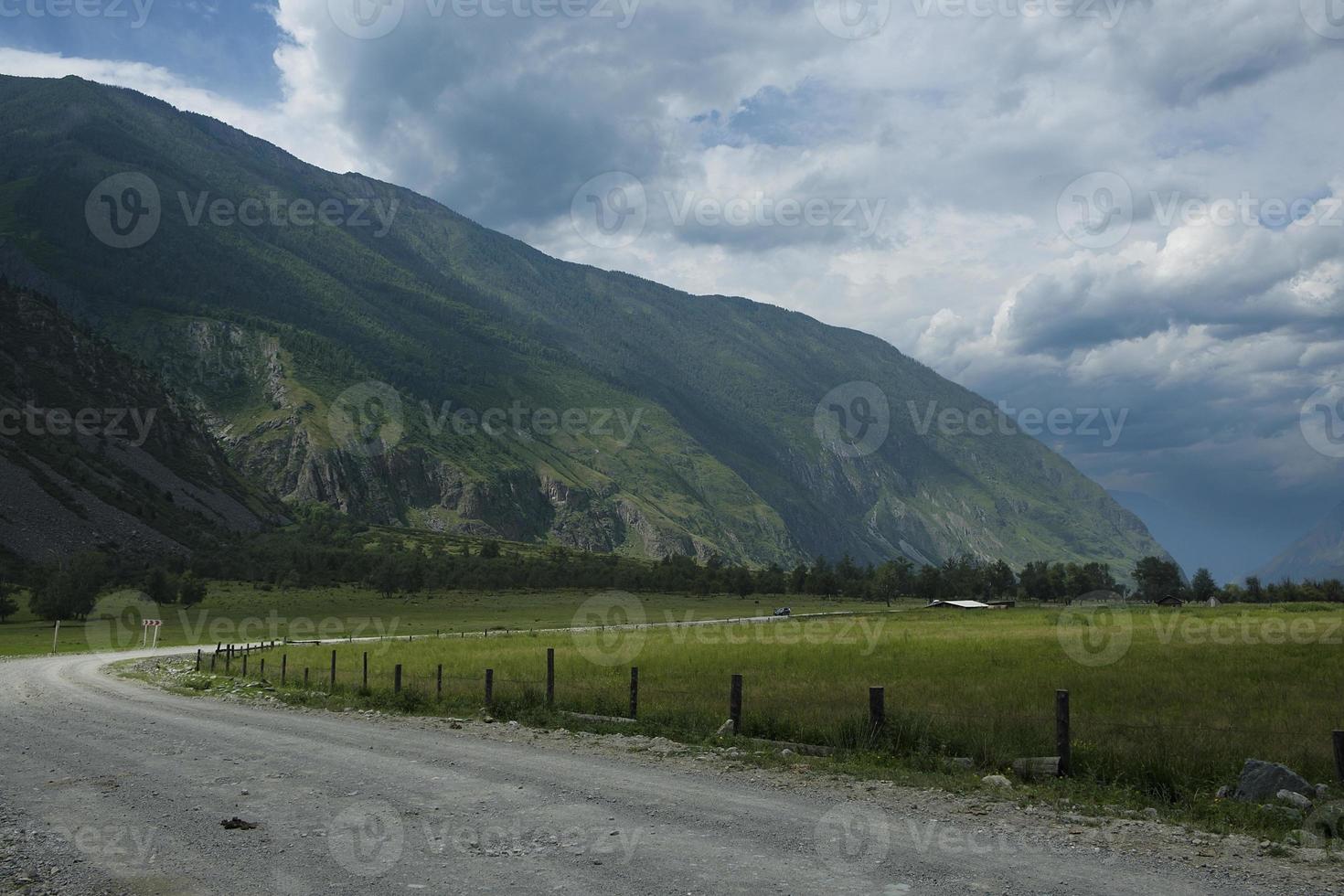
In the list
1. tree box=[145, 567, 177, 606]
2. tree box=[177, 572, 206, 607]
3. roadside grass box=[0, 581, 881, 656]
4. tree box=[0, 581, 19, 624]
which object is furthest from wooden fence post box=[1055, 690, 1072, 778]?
tree box=[177, 572, 206, 607]

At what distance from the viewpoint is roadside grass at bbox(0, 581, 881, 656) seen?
9769 cm

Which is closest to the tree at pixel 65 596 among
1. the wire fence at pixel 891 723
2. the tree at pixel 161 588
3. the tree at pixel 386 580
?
the tree at pixel 161 588

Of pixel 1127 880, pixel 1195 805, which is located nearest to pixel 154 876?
pixel 1127 880

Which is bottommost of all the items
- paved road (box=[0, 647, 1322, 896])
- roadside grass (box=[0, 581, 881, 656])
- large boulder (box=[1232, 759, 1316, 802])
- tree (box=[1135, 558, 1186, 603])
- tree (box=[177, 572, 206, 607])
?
roadside grass (box=[0, 581, 881, 656])

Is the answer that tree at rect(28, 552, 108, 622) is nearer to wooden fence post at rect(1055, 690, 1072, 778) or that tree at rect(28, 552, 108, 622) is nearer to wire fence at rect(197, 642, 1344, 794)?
wire fence at rect(197, 642, 1344, 794)

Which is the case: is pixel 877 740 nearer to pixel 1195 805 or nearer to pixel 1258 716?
pixel 1195 805

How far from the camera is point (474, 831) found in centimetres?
1259

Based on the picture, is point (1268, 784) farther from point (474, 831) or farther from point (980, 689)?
point (980, 689)

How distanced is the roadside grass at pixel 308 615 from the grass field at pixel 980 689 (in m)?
49.6

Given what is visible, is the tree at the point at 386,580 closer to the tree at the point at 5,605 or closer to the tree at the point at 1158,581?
the tree at the point at 5,605

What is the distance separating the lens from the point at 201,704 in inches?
1230

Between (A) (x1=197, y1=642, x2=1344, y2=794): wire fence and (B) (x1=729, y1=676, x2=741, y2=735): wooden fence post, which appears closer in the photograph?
(A) (x1=197, y1=642, x2=1344, y2=794): wire fence

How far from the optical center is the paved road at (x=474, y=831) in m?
10.4

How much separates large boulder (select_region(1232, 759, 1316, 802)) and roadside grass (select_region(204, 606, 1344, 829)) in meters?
0.63
